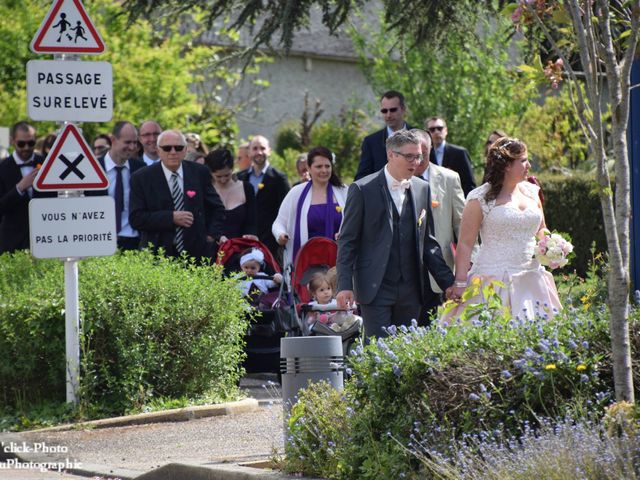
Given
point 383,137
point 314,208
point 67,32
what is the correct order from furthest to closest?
1. point 314,208
2. point 383,137
3. point 67,32

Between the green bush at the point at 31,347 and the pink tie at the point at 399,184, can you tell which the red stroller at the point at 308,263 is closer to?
the green bush at the point at 31,347

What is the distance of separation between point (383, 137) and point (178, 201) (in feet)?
6.85

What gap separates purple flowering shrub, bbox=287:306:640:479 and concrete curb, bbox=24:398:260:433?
3226 millimetres

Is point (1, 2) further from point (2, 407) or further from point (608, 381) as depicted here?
point (608, 381)

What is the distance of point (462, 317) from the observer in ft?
23.9

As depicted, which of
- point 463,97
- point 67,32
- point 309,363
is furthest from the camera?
point 463,97

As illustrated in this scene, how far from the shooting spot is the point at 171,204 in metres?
12.6

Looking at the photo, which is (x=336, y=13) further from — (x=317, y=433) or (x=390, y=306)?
(x=317, y=433)

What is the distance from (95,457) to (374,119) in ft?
85.4

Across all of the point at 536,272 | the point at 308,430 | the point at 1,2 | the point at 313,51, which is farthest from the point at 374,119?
the point at 308,430

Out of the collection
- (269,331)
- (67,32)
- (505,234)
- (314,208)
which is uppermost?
(67,32)

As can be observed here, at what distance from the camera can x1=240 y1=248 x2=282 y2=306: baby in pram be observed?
40.5 ft

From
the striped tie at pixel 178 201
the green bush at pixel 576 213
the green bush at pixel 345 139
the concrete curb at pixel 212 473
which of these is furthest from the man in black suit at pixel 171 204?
the green bush at pixel 345 139

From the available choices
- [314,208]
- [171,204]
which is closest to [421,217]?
[314,208]
